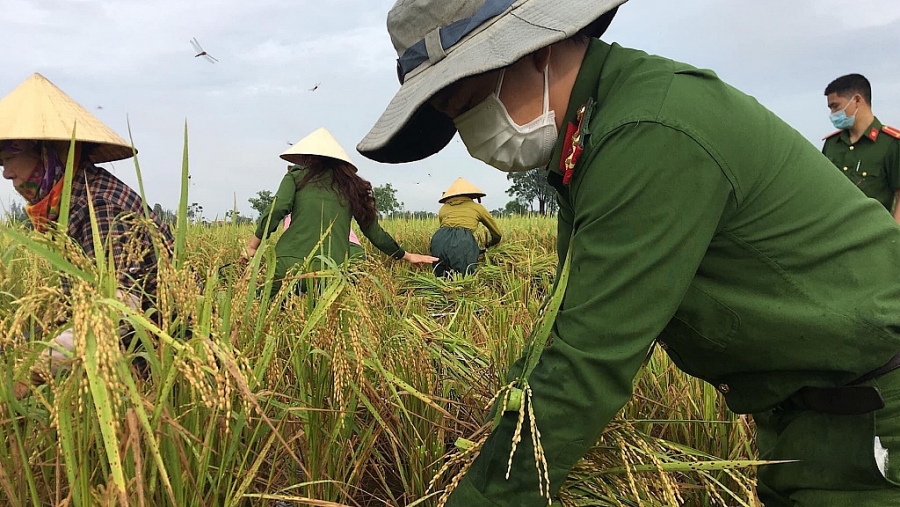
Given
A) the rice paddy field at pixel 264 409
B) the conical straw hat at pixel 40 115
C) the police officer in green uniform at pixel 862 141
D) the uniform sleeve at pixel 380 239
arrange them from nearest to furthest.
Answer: the rice paddy field at pixel 264 409, the conical straw hat at pixel 40 115, the police officer in green uniform at pixel 862 141, the uniform sleeve at pixel 380 239

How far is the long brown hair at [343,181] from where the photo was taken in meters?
4.04

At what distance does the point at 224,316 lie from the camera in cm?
106

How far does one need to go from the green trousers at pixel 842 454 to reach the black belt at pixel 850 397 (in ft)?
0.05

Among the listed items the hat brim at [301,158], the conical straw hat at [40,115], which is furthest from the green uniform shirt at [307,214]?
the conical straw hat at [40,115]

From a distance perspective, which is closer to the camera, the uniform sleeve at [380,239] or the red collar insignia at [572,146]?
the red collar insignia at [572,146]

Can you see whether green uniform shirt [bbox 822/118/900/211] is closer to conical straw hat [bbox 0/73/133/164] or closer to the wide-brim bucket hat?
the wide-brim bucket hat

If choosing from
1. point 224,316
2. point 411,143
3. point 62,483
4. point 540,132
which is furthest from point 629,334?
point 62,483

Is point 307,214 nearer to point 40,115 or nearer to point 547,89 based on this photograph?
point 40,115

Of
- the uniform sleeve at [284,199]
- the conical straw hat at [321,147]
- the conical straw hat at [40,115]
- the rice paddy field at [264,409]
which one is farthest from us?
the conical straw hat at [321,147]

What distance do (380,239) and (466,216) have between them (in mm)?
2080

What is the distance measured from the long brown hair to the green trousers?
335cm

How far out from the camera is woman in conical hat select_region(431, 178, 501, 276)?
6.02 m

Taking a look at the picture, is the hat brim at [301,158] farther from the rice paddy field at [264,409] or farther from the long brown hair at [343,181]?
the rice paddy field at [264,409]

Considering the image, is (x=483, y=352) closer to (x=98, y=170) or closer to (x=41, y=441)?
(x=41, y=441)
